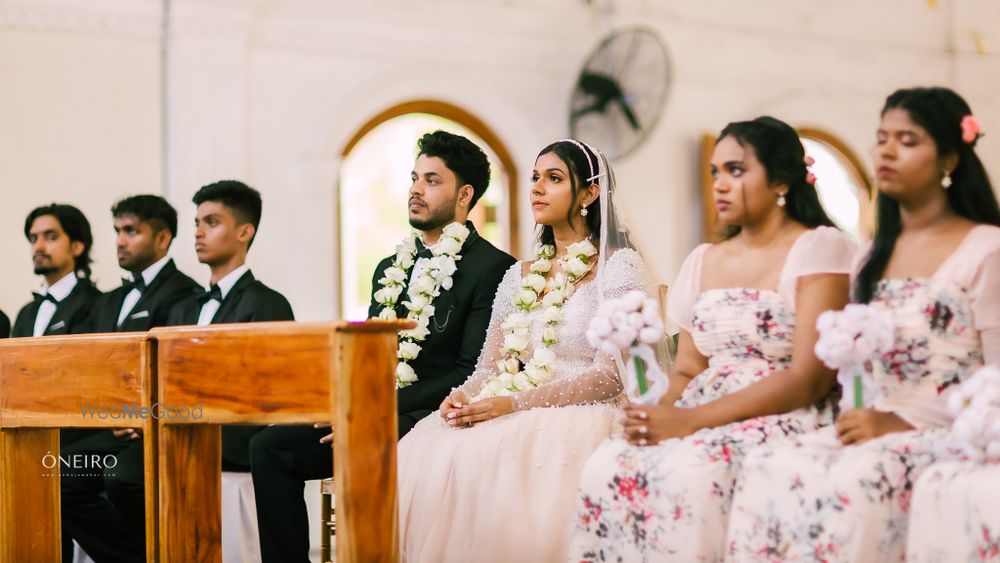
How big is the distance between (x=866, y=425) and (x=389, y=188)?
7.48m

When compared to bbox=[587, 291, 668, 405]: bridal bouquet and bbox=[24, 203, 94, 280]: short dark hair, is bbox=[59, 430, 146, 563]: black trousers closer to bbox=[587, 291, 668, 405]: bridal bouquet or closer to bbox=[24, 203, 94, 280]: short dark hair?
bbox=[24, 203, 94, 280]: short dark hair

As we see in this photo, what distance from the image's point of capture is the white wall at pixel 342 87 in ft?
22.5

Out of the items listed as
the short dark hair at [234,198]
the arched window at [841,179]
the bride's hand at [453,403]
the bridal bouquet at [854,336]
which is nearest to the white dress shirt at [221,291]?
the short dark hair at [234,198]

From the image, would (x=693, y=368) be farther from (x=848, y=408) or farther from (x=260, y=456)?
(x=260, y=456)

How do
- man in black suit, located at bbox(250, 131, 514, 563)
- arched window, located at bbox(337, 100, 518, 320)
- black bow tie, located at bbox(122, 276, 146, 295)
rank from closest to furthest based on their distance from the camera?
man in black suit, located at bbox(250, 131, 514, 563)
black bow tie, located at bbox(122, 276, 146, 295)
arched window, located at bbox(337, 100, 518, 320)

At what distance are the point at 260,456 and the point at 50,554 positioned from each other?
74cm

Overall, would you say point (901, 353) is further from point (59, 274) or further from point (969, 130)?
point (59, 274)

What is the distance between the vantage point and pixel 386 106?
7.80m

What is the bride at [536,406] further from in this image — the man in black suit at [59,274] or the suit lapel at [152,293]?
the man in black suit at [59,274]

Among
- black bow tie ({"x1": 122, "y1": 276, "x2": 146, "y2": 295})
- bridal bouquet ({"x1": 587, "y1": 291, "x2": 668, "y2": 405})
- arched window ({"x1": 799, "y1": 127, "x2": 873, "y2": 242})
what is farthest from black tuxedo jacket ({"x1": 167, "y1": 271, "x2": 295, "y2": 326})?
arched window ({"x1": 799, "y1": 127, "x2": 873, "y2": 242})

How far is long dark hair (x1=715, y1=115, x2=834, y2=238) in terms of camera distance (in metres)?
2.93

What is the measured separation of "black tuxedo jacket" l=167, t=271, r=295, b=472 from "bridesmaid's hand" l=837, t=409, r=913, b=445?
220 centimetres

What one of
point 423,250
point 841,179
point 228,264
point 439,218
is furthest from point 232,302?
point 841,179

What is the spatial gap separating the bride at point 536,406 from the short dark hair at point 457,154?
40cm
